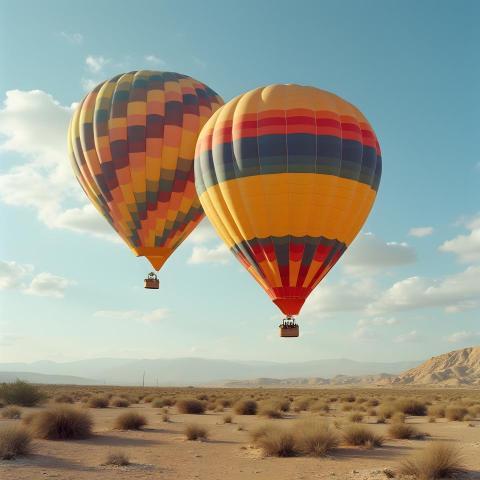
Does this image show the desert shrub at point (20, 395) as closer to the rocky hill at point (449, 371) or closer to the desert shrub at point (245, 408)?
the desert shrub at point (245, 408)

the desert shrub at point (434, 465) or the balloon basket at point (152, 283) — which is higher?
the balloon basket at point (152, 283)

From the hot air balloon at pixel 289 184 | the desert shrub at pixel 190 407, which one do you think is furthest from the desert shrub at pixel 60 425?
the desert shrub at pixel 190 407

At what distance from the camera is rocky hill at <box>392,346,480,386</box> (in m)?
150

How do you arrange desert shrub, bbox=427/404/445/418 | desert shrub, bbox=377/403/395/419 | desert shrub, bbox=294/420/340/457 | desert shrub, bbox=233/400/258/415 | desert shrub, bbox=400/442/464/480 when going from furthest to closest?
desert shrub, bbox=233/400/258/415
desert shrub, bbox=427/404/445/418
desert shrub, bbox=377/403/395/419
desert shrub, bbox=294/420/340/457
desert shrub, bbox=400/442/464/480

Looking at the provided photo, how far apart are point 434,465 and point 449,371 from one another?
531 ft

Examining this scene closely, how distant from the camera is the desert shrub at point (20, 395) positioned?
33.6 meters

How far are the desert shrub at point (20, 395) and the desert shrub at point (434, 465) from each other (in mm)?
26921

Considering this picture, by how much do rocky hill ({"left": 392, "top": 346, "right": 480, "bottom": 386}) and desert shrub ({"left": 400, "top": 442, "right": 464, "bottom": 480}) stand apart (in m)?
137

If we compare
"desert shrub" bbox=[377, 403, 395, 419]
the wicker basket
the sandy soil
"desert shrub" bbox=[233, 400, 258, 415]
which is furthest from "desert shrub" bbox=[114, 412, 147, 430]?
"desert shrub" bbox=[377, 403, 395, 419]

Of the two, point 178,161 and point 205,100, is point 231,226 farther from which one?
point 205,100

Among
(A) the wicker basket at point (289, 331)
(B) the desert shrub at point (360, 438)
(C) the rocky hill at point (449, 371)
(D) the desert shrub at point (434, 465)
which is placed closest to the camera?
(D) the desert shrub at point (434, 465)

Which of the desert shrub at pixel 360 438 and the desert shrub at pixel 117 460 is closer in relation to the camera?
the desert shrub at pixel 117 460

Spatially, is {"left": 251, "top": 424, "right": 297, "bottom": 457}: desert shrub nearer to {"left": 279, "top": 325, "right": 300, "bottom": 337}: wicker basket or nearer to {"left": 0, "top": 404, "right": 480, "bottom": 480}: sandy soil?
{"left": 0, "top": 404, "right": 480, "bottom": 480}: sandy soil

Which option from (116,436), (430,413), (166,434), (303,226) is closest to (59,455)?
(116,436)
